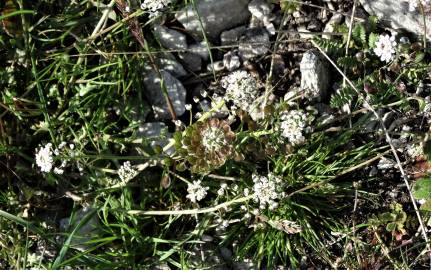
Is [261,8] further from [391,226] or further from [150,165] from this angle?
[391,226]

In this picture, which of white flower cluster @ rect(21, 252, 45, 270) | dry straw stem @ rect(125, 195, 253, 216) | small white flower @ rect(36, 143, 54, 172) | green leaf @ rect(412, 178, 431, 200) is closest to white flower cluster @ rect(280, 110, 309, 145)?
dry straw stem @ rect(125, 195, 253, 216)

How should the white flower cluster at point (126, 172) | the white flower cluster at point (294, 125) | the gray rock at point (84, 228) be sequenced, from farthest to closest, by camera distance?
the gray rock at point (84, 228)
the white flower cluster at point (126, 172)
the white flower cluster at point (294, 125)

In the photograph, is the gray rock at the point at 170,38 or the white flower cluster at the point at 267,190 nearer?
the white flower cluster at the point at 267,190

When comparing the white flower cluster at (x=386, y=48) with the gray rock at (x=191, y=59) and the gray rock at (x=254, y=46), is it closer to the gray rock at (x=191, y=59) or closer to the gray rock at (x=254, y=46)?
the gray rock at (x=254, y=46)

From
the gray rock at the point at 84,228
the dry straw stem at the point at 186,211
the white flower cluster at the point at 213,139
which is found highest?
the white flower cluster at the point at 213,139

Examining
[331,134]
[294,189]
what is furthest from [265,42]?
[294,189]

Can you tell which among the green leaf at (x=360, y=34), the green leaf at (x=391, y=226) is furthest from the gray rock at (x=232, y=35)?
the green leaf at (x=391, y=226)

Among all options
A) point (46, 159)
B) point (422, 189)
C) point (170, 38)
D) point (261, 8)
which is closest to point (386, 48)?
point (422, 189)
